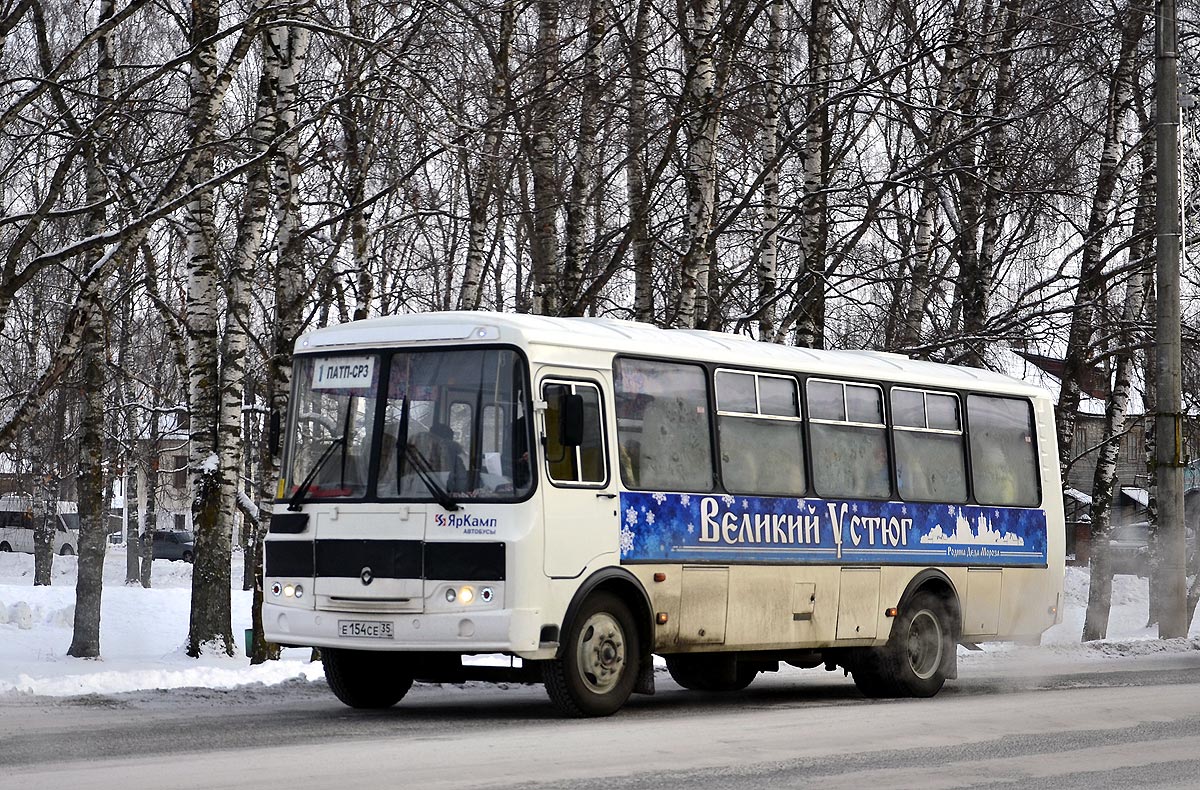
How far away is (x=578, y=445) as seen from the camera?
12.6 metres

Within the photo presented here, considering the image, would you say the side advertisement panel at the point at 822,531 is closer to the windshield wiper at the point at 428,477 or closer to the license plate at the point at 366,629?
the windshield wiper at the point at 428,477

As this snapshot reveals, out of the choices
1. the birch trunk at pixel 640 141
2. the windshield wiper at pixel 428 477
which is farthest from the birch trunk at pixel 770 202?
the windshield wiper at pixel 428 477

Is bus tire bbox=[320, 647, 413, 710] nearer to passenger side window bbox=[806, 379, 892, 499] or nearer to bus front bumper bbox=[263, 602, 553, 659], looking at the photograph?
bus front bumper bbox=[263, 602, 553, 659]

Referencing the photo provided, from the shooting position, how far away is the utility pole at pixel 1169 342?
22500mm

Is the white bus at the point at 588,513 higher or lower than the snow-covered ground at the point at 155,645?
higher

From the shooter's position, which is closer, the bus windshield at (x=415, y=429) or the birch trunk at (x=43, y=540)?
the bus windshield at (x=415, y=429)

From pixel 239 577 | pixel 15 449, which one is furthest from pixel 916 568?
pixel 239 577

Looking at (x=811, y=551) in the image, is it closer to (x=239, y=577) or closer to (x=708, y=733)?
(x=708, y=733)

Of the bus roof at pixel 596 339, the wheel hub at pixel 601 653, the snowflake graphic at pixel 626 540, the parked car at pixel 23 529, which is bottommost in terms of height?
the wheel hub at pixel 601 653

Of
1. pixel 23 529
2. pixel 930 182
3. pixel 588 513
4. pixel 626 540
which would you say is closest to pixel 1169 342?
pixel 930 182

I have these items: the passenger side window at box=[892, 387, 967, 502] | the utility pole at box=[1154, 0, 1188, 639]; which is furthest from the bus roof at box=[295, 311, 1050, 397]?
the utility pole at box=[1154, 0, 1188, 639]

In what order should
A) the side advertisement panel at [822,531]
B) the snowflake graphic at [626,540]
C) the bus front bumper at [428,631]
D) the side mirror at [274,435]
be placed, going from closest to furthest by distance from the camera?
the bus front bumper at [428,631], the snowflake graphic at [626,540], the side advertisement panel at [822,531], the side mirror at [274,435]

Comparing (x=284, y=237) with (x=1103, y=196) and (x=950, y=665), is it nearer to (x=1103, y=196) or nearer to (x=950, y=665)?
(x=950, y=665)

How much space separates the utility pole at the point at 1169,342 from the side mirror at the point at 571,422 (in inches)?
489
